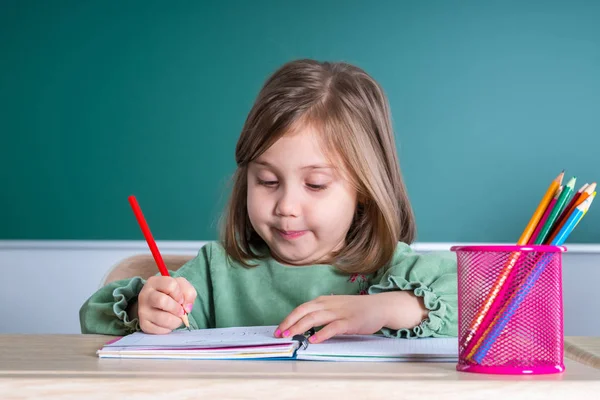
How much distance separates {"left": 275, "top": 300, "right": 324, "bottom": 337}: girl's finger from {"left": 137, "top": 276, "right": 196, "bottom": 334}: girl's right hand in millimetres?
178

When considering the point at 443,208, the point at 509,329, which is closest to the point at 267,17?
the point at 443,208

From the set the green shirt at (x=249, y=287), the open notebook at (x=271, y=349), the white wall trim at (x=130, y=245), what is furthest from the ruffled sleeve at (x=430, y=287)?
the white wall trim at (x=130, y=245)

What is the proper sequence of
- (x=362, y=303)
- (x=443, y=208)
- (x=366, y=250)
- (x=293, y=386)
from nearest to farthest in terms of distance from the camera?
(x=293, y=386), (x=362, y=303), (x=366, y=250), (x=443, y=208)

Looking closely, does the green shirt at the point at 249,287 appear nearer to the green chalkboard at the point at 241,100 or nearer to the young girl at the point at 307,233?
the young girl at the point at 307,233

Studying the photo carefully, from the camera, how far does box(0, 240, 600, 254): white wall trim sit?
8.86 feet

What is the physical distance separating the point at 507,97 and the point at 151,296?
2.07 metres

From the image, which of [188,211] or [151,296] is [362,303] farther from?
[188,211]

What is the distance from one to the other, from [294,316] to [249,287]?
1.59 ft

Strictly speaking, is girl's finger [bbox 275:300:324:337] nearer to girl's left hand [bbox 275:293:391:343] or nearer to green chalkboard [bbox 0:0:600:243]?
girl's left hand [bbox 275:293:391:343]

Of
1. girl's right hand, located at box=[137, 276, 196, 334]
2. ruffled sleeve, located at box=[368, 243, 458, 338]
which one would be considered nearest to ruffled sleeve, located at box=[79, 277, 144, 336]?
girl's right hand, located at box=[137, 276, 196, 334]

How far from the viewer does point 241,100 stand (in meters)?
2.80

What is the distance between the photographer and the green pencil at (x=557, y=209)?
0.60m

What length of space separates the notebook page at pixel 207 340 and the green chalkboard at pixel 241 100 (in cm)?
186

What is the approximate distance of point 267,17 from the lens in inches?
111
